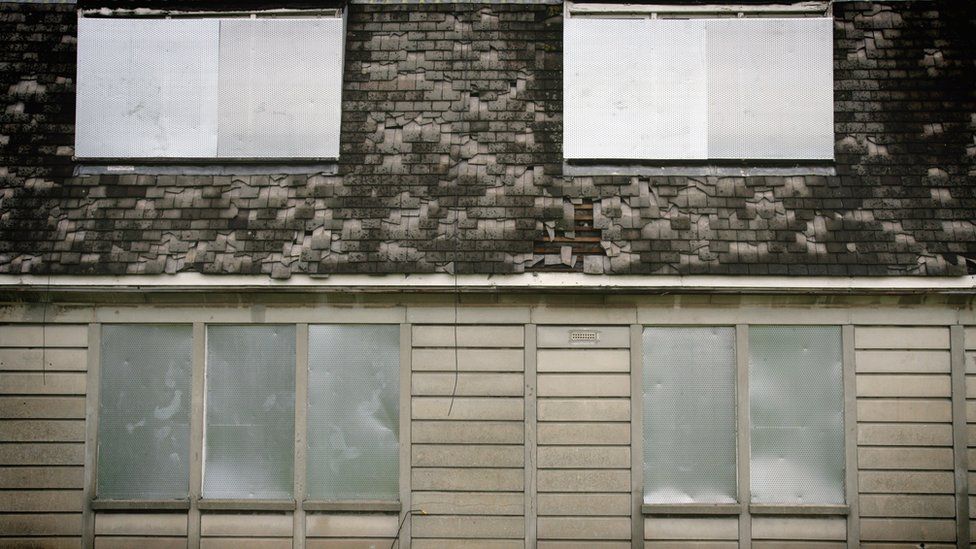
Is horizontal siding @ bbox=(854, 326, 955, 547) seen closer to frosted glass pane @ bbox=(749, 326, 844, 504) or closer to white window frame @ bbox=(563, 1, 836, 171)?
frosted glass pane @ bbox=(749, 326, 844, 504)

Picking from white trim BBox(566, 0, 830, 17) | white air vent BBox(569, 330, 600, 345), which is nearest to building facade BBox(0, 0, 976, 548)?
white air vent BBox(569, 330, 600, 345)

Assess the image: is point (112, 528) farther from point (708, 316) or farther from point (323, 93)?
point (708, 316)

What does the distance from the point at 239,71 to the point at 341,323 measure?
2.92 metres

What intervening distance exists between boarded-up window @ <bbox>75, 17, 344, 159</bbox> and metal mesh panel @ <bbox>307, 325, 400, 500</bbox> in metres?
2.03

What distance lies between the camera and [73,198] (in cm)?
798

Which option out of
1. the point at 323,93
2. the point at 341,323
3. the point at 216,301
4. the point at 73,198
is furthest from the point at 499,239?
the point at 73,198

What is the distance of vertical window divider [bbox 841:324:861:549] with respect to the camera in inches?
300

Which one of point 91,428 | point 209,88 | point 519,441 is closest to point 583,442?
point 519,441

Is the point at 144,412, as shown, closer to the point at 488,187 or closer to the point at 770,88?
the point at 488,187

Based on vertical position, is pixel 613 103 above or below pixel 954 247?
above

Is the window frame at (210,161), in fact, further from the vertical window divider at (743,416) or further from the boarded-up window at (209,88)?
the vertical window divider at (743,416)

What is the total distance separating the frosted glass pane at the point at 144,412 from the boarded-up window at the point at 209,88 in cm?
Result: 197

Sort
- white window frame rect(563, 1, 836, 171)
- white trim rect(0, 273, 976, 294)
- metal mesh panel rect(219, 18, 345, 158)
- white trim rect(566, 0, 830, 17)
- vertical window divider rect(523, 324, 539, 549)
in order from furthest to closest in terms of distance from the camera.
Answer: white trim rect(566, 0, 830, 17) → metal mesh panel rect(219, 18, 345, 158) → white window frame rect(563, 1, 836, 171) → vertical window divider rect(523, 324, 539, 549) → white trim rect(0, 273, 976, 294)

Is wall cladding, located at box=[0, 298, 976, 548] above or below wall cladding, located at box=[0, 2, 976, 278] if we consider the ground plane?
below
